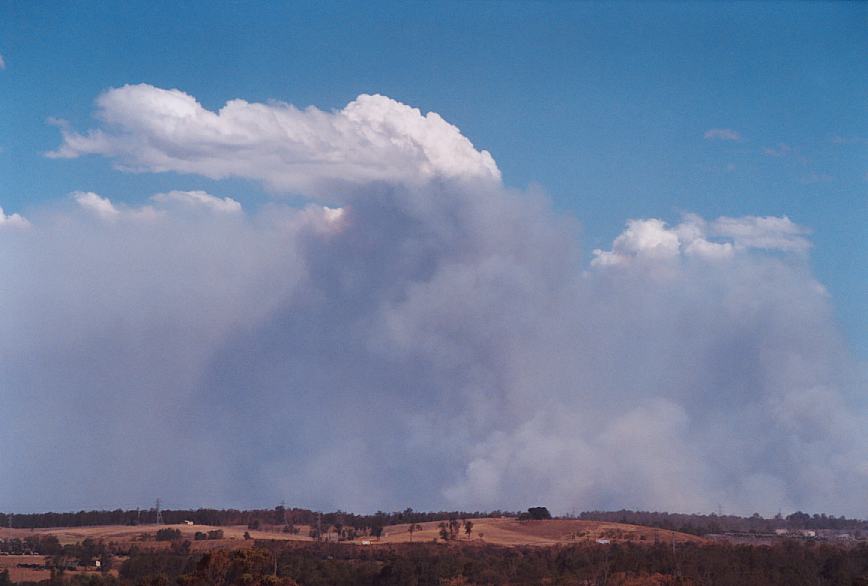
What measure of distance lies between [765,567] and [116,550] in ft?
223

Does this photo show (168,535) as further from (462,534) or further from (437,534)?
(462,534)

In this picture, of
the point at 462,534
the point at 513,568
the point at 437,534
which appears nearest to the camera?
the point at 513,568

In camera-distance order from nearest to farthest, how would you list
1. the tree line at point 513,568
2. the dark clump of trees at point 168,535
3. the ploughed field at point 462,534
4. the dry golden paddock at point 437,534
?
the tree line at point 513,568, the dry golden paddock at point 437,534, the ploughed field at point 462,534, the dark clump of trees at point 168,535

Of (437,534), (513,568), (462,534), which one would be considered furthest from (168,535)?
(513,568)

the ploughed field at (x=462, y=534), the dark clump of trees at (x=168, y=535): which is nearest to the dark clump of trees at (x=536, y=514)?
the ploughed field at (x=462, y=534)

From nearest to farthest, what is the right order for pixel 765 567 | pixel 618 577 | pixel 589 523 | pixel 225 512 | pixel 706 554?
pixel 618 577, pixel 765 567, pixel 706 554, pixel 589 523, pixel 225 512

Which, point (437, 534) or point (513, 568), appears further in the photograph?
point (437, 534)

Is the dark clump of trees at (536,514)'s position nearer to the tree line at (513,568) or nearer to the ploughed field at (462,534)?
the ploughed field at (462,534)

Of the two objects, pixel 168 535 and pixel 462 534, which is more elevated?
pixel 462 534

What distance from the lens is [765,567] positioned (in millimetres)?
94188

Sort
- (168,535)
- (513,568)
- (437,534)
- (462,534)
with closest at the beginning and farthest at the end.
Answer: (513,568), (168,535), (462,534), (437,534)

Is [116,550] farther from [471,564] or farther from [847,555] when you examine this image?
[847,555]

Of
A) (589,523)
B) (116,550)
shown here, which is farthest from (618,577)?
(589,523)

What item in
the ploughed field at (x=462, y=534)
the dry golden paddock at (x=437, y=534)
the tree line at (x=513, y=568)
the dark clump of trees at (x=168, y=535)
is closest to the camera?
the tree line at (x=513, y=568)
